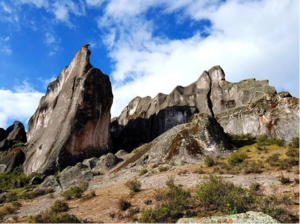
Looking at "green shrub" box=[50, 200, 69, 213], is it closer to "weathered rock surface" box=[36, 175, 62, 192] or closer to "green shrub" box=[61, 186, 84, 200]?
"green shrub" box=[61, 186, 84, 200]

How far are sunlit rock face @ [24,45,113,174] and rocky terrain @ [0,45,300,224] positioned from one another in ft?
0.48

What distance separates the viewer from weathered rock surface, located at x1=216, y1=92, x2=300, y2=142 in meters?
23.4

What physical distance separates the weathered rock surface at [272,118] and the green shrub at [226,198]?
53.6 ft

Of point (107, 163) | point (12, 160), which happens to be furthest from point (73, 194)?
point (12, 160)

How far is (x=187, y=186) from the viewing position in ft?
42.5

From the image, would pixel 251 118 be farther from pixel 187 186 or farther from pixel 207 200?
pixel 207 200

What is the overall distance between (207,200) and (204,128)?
43.7 feet

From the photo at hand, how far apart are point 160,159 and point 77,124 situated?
16995mm

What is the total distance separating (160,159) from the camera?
21781mm

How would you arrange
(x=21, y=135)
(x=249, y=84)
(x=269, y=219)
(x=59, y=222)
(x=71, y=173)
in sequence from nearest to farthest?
(x=269, y=219), (x=59, y=222), (x=71, y=173), (x=249, y=84), (x=21, y=135)

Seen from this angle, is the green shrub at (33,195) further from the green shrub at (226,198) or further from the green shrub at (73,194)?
the green shrub at (226,198)

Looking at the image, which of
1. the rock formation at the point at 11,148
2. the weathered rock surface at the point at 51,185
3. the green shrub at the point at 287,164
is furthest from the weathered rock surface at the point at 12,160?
the green shrub at the point at 287,164

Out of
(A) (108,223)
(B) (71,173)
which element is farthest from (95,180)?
(A) (108,223)

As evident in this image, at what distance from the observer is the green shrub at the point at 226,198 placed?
25.3 ft
